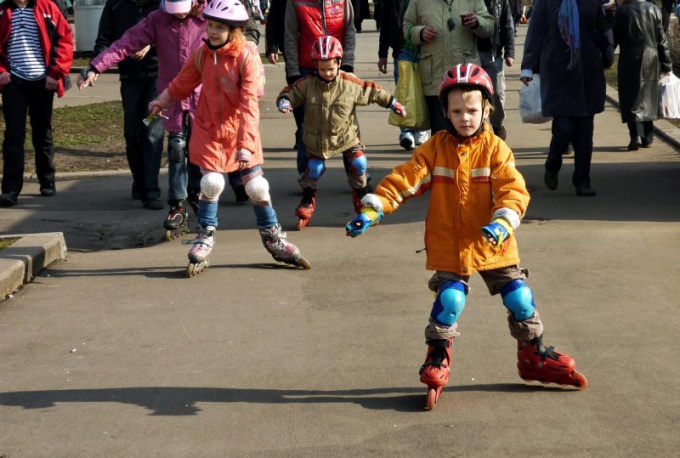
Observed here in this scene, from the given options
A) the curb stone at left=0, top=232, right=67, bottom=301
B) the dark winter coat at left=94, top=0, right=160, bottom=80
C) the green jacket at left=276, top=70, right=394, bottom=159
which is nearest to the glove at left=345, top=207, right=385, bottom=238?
the curb stone at left=0, top=232, right=67, bottom=301

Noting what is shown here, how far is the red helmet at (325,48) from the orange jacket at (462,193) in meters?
3.64

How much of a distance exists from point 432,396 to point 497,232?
0.79 meters

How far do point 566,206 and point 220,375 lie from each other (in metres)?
4.73

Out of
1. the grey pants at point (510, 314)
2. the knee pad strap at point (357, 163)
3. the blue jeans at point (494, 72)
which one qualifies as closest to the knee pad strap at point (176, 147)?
the knee pad strap at point (357, 163)

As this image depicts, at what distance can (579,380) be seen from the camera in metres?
5.53

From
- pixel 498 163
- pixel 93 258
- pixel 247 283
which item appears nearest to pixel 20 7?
pixel 93 258

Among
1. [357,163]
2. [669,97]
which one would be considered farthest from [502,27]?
[357,163]

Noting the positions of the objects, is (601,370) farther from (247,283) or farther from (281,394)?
(247,283)

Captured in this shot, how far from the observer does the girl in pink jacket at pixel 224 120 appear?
7.79 meters

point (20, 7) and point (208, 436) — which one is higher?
point (20, 7)

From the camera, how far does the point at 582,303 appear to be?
704 centimetres

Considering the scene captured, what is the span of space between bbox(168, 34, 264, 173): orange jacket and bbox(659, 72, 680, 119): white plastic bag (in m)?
4.78

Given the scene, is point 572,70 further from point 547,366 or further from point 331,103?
point 547,366

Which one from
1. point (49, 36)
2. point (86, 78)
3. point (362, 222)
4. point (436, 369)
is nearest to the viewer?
point (362, 222)
